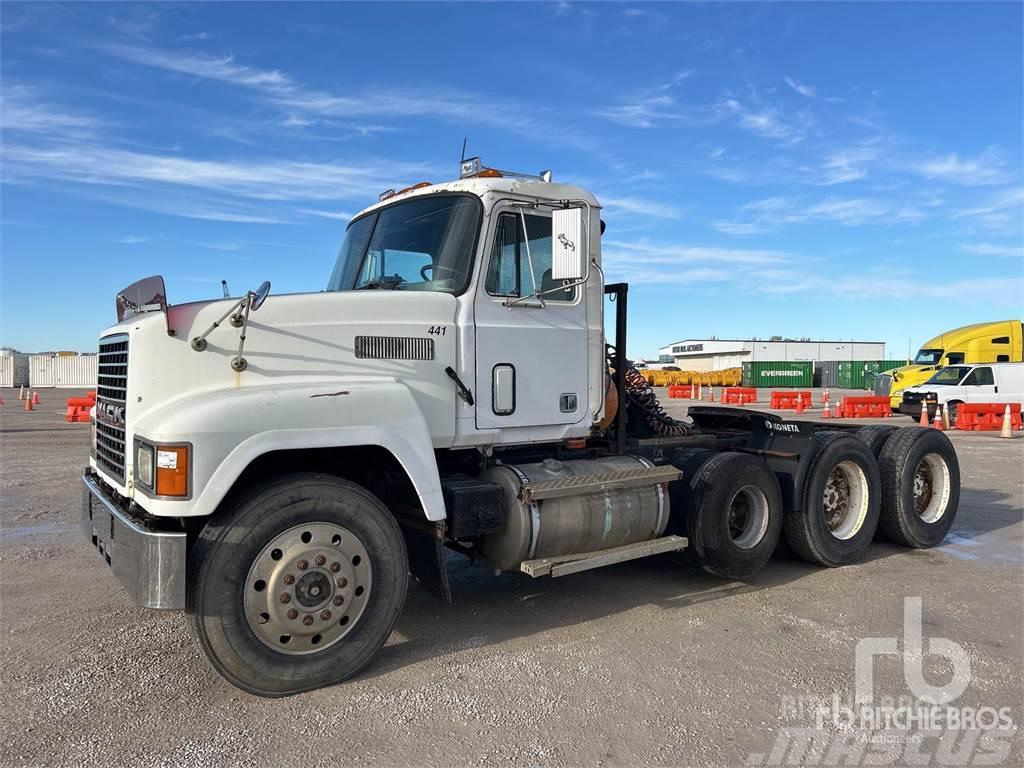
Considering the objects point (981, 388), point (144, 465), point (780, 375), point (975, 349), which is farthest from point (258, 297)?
point (780, 375)

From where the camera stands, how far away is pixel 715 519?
5.66 m

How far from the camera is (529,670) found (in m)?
4.21

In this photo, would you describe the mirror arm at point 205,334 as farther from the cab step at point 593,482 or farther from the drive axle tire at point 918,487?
the drive axle tire at point 918,487

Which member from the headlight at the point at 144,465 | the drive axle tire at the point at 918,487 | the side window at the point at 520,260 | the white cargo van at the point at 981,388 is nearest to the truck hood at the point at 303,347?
the headlight at the point at 144,465

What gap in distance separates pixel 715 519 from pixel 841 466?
186 centimetres

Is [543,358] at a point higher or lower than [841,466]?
higher

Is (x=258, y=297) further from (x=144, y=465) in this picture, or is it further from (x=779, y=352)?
(x=779, y=352)

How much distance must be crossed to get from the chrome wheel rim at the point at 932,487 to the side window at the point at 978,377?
640 inches

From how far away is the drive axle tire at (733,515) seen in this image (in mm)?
5625

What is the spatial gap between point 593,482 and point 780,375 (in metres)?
52.1

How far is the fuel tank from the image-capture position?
15.6ft

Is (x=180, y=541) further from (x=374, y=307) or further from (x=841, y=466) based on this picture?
(x=841, y=466)

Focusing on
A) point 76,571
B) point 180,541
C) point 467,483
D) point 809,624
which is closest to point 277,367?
point 180,541

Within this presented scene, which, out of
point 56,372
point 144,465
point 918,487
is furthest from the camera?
point 56,372
